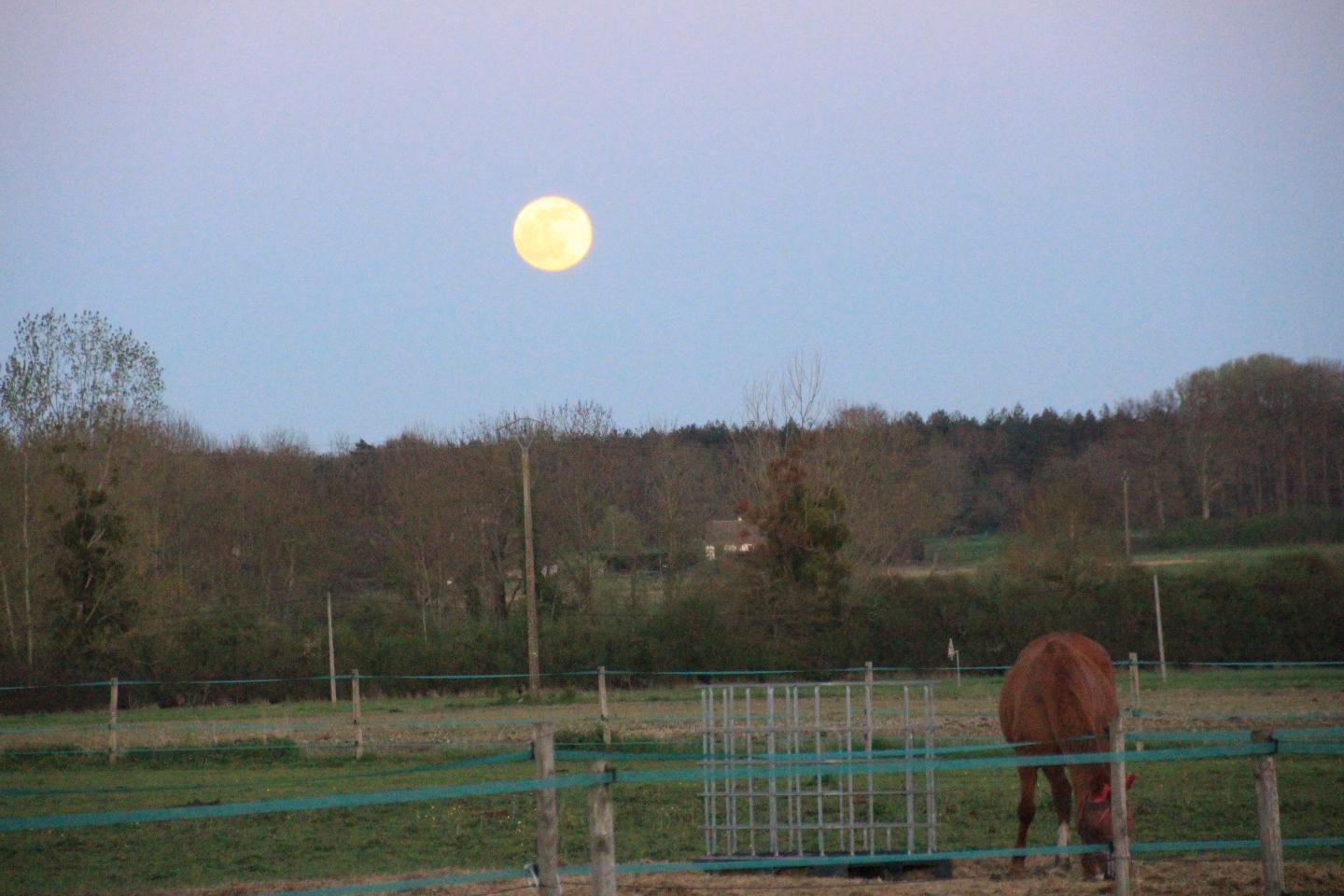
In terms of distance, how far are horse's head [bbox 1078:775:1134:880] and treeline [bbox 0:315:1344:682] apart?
2274 centimetres

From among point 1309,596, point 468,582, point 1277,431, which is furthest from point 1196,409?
point 468,582

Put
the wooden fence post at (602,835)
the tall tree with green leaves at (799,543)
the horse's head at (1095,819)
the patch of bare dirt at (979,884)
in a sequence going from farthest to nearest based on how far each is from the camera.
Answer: the tall tree with green leaves at (799,543) → the horse's head at (1095,819) → the patch of bare dirt at (979,884) → the wooden fence post at (602,835)

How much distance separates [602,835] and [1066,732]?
14.3 feet

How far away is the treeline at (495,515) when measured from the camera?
104ft

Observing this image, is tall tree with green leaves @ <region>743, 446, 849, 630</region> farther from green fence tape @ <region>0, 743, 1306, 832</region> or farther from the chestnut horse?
green fence tape @ <region>0, 743, 1306, 832</region>

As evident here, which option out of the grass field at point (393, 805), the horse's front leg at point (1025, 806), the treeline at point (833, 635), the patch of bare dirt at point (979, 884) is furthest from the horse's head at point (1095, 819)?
the treeline at point (833, 635)

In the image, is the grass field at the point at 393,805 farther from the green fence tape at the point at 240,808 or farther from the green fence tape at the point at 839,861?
the green fence tape at the point at 240,808

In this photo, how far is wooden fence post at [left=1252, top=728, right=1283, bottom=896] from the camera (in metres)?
5.62

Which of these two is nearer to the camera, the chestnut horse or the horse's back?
the chestnut horse

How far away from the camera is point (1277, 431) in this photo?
152 ft

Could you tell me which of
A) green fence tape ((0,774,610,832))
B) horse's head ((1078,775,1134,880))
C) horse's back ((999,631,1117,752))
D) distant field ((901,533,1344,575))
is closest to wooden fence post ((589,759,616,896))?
green fence tape ((0,774,610,832))

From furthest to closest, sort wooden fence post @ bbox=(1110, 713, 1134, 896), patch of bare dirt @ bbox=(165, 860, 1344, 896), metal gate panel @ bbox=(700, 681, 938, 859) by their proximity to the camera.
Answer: metal gate panel @ bbox=(700, 681, 938, 859), patch of bare dirt @ bbox=(165, 860, 1344, 896), wooden fence post @ bbox=(1110, 713, 1134, 896)

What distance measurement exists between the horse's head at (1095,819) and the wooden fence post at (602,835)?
149 inches

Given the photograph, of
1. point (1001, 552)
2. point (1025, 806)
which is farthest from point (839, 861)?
point (1001, 552)
